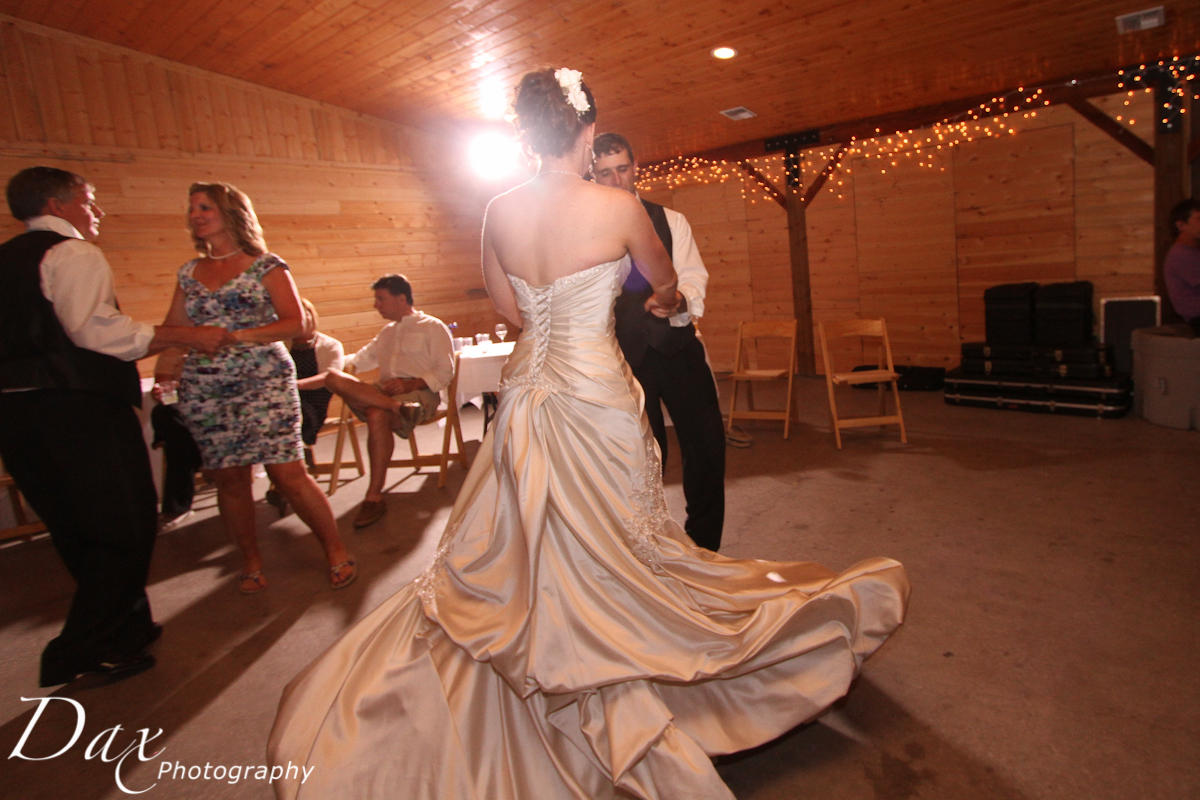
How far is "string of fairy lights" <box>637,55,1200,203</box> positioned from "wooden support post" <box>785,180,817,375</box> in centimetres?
36

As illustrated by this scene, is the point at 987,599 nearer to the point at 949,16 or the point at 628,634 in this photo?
the point at 628,634

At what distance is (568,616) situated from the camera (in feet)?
5.30

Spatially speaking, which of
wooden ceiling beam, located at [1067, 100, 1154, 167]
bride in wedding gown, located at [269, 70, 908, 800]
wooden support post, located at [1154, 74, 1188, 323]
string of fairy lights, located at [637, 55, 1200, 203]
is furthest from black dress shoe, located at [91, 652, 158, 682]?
wooden ceiling beam, located at [1067, 100, 1154, 167]

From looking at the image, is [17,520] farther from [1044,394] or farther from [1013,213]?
[1013,213]

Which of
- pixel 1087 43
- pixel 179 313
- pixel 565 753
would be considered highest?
pixel 1087 43

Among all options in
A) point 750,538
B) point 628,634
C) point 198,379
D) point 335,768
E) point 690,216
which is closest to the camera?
point 335,768

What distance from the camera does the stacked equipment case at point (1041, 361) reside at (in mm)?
5137

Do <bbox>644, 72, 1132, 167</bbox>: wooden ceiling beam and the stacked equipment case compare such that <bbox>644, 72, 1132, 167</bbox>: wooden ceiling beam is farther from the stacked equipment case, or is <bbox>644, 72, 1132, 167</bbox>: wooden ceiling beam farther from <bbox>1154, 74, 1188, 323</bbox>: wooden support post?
the stacked equipment case

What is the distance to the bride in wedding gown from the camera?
1.52 metres

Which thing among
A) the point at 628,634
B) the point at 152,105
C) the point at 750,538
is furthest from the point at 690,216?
the point at 628,634

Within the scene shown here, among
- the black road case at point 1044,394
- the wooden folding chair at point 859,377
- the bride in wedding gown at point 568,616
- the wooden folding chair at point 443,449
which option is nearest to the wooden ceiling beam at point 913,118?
the black road case at point 1044,394

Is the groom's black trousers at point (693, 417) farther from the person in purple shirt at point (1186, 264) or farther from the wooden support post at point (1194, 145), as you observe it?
the wooden support post at point (1194, 145)

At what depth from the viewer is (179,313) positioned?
279cm

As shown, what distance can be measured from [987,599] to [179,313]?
10.8 ft
